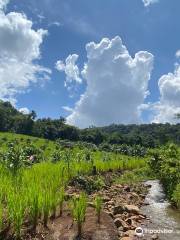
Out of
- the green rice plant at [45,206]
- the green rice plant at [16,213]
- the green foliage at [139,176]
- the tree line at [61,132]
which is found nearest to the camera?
the green rice plant at [16,213]

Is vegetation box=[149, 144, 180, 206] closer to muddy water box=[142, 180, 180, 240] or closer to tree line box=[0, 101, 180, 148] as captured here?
muddy water box=[142, 180, 180, 240]

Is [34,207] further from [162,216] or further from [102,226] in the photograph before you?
[162,216]

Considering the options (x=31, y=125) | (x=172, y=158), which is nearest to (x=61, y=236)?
(x=172, y=158)

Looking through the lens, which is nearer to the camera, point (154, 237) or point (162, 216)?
point (154, 237)

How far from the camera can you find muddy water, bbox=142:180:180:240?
1246 cm

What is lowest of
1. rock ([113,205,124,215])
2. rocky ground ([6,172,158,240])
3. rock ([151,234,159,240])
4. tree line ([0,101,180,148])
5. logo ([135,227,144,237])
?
rock ([151,234,159,240])

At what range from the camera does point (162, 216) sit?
15164mm

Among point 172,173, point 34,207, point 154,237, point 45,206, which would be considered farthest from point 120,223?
point 172,173

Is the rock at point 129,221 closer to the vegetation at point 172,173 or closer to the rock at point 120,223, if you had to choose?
the rock at point 120,223

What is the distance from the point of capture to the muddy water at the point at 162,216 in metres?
12.5

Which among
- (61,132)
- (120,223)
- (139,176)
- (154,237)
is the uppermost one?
(61,132)


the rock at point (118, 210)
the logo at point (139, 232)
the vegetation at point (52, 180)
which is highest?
the vegetation at point (52, 180)

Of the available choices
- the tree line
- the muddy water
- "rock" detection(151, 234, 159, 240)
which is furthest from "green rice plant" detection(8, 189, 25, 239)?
the tree line

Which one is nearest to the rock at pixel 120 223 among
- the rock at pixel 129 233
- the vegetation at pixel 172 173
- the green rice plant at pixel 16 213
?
the rock at pixel 129 233
